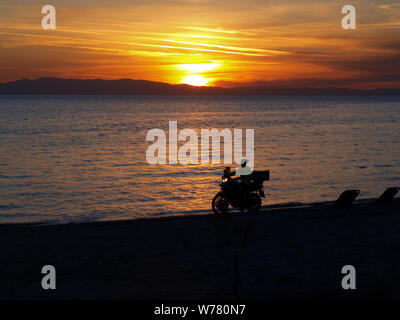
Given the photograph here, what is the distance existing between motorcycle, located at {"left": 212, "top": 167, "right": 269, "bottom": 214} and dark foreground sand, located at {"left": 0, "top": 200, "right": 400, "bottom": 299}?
73cm

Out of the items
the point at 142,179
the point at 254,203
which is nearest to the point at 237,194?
the point at 254,203

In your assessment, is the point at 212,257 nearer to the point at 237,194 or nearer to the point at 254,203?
the point at 237,194

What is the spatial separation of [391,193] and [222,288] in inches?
480

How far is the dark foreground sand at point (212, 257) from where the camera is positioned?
30.3ft

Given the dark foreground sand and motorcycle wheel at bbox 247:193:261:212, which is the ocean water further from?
the dark foreground sand

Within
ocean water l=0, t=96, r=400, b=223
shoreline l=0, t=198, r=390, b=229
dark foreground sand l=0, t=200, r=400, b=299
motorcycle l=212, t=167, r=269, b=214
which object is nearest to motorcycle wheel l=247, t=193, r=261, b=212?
motorcycle l=212, t=167, r=269, b=214

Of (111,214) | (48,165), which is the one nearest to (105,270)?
(111,214)

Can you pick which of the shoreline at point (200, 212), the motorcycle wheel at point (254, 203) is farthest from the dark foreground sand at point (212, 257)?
the shoreline at point (200, 212)

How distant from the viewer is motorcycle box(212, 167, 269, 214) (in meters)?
17.0

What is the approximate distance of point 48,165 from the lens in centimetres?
3878

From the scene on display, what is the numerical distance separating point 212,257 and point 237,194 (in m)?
5.79

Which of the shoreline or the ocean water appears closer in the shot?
the shoreline

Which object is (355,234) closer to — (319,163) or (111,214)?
(111,214)

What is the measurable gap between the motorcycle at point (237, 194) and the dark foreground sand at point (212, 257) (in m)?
0.73
